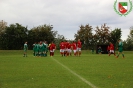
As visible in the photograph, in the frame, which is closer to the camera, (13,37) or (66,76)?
(66,76)

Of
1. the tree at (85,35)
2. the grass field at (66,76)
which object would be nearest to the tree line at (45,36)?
the tree at (85,35)

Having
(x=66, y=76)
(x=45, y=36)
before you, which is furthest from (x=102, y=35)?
(x=66, y=76)

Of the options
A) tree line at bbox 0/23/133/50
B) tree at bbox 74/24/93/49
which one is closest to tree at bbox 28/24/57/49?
tree line at bbox 0/23/133/50

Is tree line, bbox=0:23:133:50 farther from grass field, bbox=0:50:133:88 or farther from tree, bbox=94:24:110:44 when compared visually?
grass field, bbox=0:50:133:88

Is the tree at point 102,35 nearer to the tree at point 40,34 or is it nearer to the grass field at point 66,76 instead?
the tree at point 40,34

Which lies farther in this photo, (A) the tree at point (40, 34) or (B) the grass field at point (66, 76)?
(A) the tree at point (40, 34)

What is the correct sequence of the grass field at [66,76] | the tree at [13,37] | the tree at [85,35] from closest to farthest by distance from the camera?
the grass field at [66,76], the tree at [13,37], the tree at [85,35]

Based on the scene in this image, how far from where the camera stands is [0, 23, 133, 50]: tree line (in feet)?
270

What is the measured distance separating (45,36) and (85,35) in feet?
38.0

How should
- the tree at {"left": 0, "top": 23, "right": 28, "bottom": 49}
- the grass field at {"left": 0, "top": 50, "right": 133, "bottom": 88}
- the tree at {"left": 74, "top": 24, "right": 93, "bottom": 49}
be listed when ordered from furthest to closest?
1. the tree at {"left": 74, "top": 24, "right": 93, "bottom": 49}
2. the tree at {"left": 0, "top": 23, "right": 28, "bottom": 49}
3. the grass field at {"left": 0, "top": 50, "right": 133, "bottom": 88}

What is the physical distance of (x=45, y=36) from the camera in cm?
8550

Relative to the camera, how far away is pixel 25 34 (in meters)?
84.1

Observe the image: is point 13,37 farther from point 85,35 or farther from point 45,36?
point 85,35

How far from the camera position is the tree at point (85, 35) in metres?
88.1
